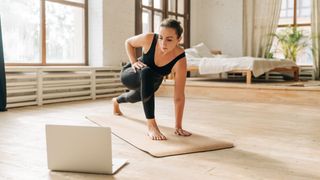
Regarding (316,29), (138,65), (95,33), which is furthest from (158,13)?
(138,65)

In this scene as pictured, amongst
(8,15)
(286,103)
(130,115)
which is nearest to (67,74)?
(8,15)

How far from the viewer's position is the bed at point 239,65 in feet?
17.4

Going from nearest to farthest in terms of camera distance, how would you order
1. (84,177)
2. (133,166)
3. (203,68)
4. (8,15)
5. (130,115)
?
(84,177)
(133,166)
(130,115)
(8,15)
(203,68)

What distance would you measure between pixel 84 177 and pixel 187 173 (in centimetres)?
45

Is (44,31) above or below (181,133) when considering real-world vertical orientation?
above

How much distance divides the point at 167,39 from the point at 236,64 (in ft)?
10.7

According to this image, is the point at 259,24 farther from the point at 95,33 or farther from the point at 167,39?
the point at 167,39

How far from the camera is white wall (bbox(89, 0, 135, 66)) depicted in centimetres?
539

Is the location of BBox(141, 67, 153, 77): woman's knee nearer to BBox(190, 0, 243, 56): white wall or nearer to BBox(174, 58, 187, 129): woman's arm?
BBox(174, 58, 187, 129): woman's arm

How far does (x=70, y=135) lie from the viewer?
164cm

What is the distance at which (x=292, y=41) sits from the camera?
7199 millimetres

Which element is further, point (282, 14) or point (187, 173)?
point (282, 14)

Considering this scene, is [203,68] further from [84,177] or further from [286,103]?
[84,177]

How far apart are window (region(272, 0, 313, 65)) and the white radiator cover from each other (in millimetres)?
3919
